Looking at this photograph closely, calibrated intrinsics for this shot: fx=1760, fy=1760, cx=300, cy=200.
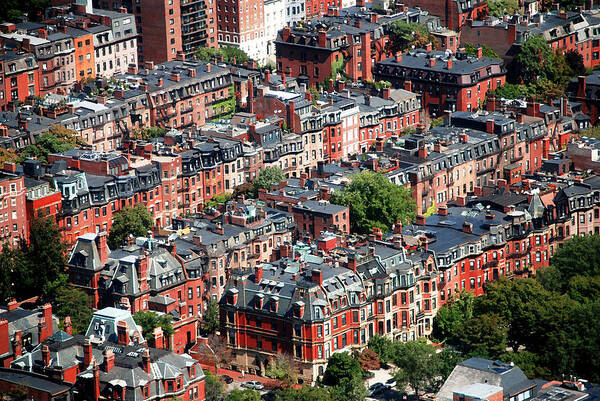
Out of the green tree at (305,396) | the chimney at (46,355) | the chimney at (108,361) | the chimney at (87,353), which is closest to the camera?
the chimney at (108,361)

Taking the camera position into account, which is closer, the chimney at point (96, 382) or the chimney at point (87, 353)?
the chimney at point (96, 382)

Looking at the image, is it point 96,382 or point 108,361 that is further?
point 108,361

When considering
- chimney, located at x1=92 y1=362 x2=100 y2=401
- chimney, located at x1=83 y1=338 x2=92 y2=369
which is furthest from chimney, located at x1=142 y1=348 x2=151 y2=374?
chimney, located at x1=83 y1=338 x2=92 y2=369

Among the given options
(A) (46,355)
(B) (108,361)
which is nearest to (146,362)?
(B) (108,361)

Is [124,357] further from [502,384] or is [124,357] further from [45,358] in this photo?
[502,384]

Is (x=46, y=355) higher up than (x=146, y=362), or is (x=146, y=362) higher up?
(x=46, y=355)

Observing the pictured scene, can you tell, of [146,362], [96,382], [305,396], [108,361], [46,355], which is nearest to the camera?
[96,382]

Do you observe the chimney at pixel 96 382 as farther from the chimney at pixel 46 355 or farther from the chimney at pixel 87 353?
the chimney at pixel 46 355

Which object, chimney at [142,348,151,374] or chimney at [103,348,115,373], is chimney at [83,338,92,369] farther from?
chimney at [142,348,151,374]

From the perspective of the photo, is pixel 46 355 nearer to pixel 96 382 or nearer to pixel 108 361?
pixel 108 361

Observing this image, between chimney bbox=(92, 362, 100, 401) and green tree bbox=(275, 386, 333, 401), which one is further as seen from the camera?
green tree bbox=(275, 386, 333, 401)

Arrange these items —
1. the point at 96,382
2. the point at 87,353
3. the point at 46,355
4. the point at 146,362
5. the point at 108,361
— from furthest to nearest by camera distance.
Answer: the point at 46,355
the point at 87,353
the point at 108,361
the point at 146,362
the point at 96,382

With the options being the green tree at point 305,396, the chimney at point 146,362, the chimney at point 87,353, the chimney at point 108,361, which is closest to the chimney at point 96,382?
the chimney at point 108,361
